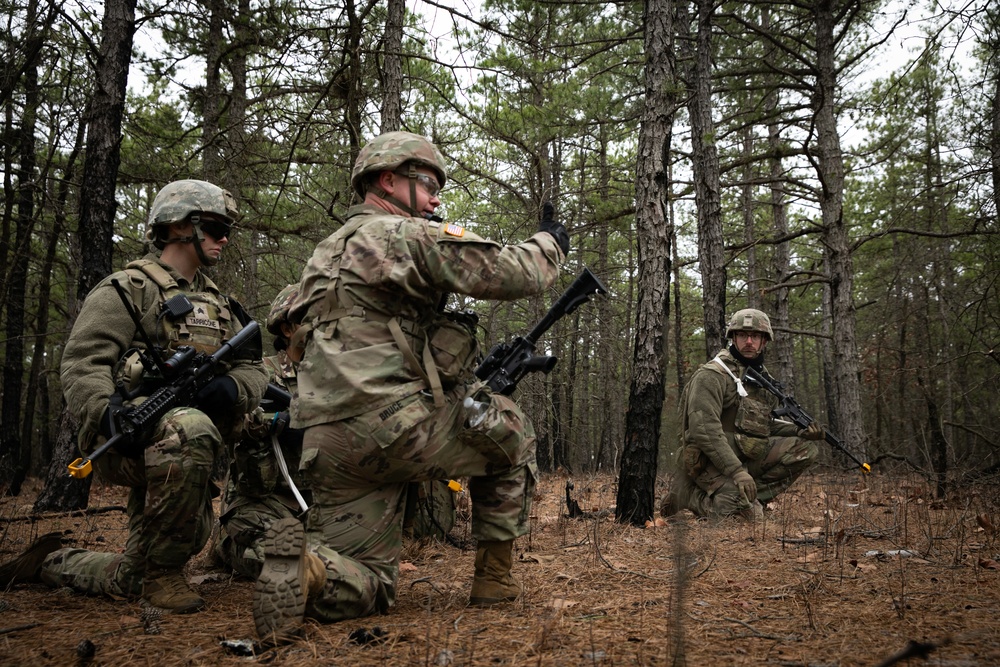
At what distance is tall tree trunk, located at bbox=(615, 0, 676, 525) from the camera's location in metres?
6.01

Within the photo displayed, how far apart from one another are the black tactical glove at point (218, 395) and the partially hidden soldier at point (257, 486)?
1.46 feet

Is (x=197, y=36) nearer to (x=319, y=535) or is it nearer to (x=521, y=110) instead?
(x=521, y=110)

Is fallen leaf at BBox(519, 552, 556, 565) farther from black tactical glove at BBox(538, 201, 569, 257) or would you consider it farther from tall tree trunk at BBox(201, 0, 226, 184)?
tall tree trunk at BBox(201, 0, 226, 184)

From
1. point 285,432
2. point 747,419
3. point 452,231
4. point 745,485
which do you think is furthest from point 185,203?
point 747,419

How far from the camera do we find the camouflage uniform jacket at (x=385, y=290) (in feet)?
9.84

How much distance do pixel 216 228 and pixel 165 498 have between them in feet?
5.00

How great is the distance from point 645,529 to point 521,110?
7023 millimetres

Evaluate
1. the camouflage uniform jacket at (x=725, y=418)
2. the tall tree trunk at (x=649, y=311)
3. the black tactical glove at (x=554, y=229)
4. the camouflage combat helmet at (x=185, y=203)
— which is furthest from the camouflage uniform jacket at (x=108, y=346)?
the camouflage uniform jacket at (x=725, y=418)

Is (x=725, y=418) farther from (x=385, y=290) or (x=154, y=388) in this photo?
(x=154, y=388)

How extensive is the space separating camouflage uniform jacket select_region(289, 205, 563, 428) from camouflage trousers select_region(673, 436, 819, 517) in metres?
4.23

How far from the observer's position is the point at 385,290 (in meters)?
3.12

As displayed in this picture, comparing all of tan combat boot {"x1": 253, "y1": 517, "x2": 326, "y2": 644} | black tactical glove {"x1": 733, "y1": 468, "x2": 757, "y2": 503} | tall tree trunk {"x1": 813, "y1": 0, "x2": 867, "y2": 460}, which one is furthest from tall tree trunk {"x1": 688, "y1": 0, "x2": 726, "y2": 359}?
tan combat boot {"x1": 253, "y1": 517, "x2": 326, "y2": 644}

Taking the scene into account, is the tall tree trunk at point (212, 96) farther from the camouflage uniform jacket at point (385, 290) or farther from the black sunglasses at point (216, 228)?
the camouflage uniform jacket at point (385, 290)

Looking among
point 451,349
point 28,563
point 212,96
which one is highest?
point 212,96
